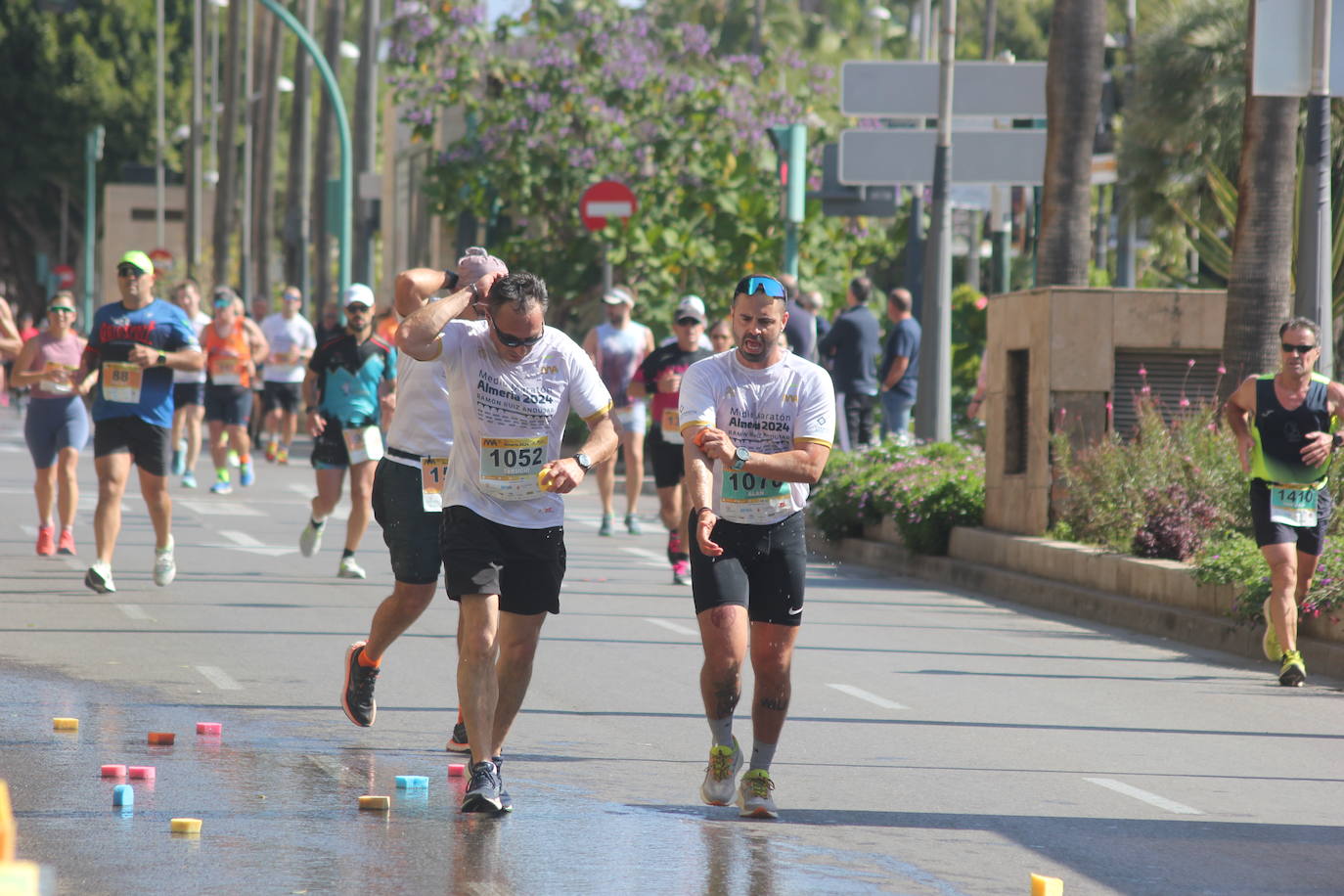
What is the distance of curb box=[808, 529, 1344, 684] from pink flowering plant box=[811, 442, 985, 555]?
0.57ft

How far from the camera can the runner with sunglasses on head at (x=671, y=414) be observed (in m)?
15.2

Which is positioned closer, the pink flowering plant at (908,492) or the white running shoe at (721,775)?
the white running shoe at (721,775)

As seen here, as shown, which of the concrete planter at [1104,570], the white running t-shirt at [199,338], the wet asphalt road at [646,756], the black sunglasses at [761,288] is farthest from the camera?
the white running t-shirt at [199,338]

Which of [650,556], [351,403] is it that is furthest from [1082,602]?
[351,403]

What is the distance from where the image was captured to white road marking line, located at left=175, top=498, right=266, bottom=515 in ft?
66.1

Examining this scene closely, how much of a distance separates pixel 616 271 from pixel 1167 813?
2355cm

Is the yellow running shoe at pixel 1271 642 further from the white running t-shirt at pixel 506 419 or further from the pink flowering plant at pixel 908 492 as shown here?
the pink flowering plant at pixel 908 492

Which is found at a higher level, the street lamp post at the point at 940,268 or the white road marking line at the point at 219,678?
the street lamp post at the point at 940,268

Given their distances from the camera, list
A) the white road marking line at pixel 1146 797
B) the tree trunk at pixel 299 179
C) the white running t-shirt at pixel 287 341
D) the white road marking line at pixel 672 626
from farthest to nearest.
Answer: the tree trunk at pixel 299 179 < the white running t-shirt at pixel 287 341 < the white road marking line at pixel 672 626 < the white road marking line at pixel 1146 797

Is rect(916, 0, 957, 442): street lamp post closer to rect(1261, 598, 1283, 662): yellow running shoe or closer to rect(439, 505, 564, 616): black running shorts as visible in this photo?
rect(1261, 598, 1283, 662): yellow running shoe

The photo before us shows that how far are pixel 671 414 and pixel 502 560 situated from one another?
792cm

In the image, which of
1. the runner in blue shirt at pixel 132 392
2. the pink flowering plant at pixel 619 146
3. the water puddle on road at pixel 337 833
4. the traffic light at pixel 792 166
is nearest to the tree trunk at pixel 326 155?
the pink flowering plant at pixel 619 146

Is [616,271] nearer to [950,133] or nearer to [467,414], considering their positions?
[950,133]

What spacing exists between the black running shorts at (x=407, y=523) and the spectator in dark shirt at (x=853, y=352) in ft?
42.6
